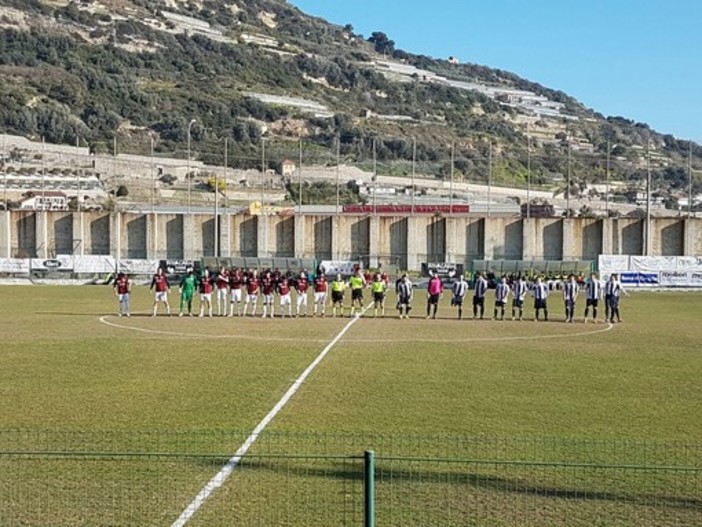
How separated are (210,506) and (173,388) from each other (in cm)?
876

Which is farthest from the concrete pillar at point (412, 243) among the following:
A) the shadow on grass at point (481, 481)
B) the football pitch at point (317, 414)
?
the shadow on grass at point (481, 481)

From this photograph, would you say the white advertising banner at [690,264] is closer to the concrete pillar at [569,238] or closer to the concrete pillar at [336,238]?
the concrete pillar at [569,238]

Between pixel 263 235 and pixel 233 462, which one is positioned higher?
pixel 263 235

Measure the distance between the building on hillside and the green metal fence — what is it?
82691 mm

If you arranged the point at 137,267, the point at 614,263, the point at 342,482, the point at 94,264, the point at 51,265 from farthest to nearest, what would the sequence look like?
the point at 137,267
the point at 94,264
the point at 51,265
the point at 614,263
the point at 342,482

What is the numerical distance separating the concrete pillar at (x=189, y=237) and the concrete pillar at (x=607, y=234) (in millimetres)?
33982

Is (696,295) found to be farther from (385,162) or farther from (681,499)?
(385,162)

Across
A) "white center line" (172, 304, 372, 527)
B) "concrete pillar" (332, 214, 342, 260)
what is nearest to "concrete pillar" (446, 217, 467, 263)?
"concrete pillar" (332, 214, 342, 260)

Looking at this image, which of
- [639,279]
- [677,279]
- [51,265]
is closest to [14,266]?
[51,265]

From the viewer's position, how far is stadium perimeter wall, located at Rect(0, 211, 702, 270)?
7844 cm

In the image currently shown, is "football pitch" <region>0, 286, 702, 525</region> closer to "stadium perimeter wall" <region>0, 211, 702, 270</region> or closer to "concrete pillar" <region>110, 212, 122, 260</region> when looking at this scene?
"concrete pillar" <region>110, 212, 122, 260</region>

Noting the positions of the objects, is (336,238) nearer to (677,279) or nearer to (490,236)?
(490,236)

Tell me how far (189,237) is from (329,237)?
38.6 feet

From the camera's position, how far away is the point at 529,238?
7925 centimetres
